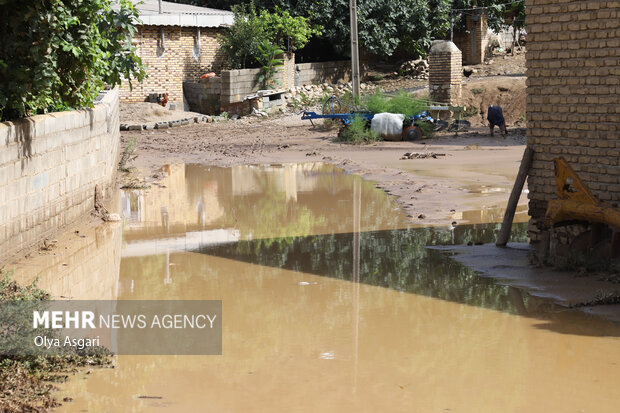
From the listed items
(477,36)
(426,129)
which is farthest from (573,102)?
(477,36)

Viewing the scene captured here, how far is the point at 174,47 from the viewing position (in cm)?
3111

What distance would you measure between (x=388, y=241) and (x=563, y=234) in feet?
7.99

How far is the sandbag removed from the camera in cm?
2311

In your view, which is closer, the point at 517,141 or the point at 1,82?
the point at 1,82

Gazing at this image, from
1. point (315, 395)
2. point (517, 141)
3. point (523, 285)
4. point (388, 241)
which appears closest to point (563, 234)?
point (523, 285)

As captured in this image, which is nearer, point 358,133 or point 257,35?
point 358,133

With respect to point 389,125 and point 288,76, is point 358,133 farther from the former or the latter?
point 288,76

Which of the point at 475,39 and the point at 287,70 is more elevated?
the point at 475,39

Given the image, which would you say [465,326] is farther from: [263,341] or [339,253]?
[339,253]

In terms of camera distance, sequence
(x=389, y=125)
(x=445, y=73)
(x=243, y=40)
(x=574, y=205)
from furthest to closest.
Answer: (x=243, y=40)
(x=445, y=73)
(x=389, y=125)
(x=574, y=205)

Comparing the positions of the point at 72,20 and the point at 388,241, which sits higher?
the point at 72,20

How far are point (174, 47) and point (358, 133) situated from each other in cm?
1097

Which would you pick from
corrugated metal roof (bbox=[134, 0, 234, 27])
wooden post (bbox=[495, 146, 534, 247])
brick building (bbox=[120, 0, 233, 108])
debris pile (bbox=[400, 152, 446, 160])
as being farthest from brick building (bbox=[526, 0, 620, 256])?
brick building (bbox=[120, 0, 233, 108])

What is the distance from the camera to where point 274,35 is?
32844 mm
